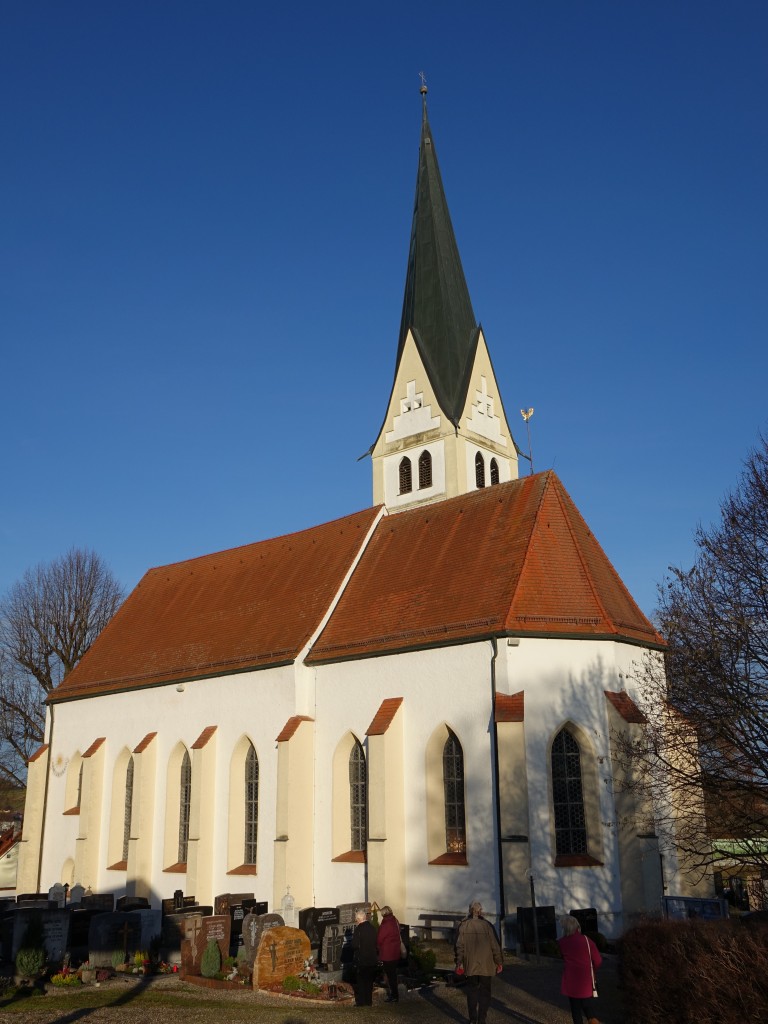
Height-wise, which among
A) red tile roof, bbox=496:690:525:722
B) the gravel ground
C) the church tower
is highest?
the church tower

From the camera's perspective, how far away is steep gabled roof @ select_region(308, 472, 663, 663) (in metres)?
20.0

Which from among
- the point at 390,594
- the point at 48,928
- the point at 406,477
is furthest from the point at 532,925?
the point at 406,477

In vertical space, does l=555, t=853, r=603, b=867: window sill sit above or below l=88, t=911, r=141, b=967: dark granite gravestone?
above

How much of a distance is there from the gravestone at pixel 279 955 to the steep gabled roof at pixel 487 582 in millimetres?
7372

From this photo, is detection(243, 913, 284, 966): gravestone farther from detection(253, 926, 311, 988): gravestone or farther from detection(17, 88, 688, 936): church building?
detection(17, 88, 688, 936): church building

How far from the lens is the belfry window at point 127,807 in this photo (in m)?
27.1

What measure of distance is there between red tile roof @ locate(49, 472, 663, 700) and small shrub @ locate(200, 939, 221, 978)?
7.94 m

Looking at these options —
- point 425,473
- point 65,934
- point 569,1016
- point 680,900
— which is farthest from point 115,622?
point 569,1016

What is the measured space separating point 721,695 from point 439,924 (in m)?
7.81

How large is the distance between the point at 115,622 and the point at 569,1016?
24.3m

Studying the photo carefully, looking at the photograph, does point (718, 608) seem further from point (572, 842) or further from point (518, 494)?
point (518, 494)

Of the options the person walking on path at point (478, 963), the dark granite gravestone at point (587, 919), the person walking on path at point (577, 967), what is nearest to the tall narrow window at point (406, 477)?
the dark granite gravestone at point (587, 919)

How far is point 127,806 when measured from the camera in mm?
27531

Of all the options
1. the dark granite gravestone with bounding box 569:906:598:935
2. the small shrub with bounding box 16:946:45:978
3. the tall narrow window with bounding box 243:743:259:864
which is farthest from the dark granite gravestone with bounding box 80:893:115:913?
the dark granite gravestone with bounding box 569:906:598:935
